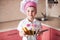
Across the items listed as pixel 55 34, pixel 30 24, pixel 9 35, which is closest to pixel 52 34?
pixel 55 34

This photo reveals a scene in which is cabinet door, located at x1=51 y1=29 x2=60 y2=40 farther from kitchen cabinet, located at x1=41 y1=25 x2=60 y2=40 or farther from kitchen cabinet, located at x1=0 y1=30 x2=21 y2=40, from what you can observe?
kitchen cabinet, located at x1=0 y1=30 x2=21 y2=40

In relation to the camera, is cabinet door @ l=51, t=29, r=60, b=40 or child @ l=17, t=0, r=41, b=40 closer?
child @ l=17, t=0, r=41, b=40

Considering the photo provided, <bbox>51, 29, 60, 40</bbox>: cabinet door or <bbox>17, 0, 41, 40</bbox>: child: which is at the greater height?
<bbox>17, 0, 41, 40</bbox>: child

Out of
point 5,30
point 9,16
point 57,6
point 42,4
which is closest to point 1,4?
point 9,16

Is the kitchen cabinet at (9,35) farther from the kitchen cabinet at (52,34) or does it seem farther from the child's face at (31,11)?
the child's face at (31,11)

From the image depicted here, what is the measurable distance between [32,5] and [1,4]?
1291mm

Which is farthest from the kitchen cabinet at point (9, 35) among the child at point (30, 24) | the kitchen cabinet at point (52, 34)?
the child at point (30, 24)

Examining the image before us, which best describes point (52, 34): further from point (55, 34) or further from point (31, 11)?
point (31, 11)

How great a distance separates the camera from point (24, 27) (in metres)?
1.39

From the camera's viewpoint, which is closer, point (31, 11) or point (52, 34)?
point (31, 11)

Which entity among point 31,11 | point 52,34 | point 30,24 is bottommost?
point 52,34

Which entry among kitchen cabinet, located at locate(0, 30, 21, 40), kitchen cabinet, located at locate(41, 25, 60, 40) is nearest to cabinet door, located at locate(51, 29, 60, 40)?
kitchen cabinet, located at locate(41, 25, 60, 40)

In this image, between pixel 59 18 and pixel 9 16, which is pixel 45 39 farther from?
pixel 9 16

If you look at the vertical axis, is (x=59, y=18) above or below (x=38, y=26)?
below
